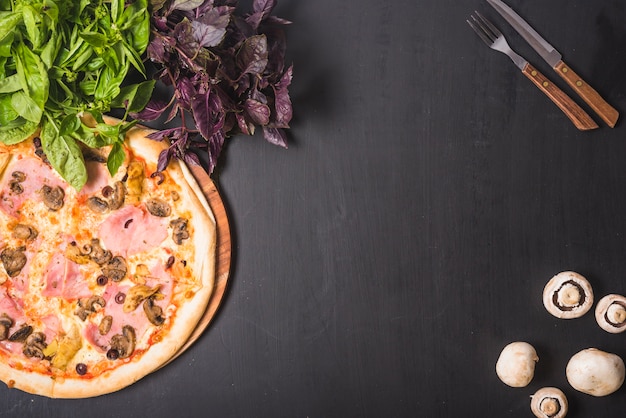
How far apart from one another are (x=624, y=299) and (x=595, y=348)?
21 centimetres

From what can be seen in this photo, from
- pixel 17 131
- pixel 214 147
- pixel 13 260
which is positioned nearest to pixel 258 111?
pixel 214 147

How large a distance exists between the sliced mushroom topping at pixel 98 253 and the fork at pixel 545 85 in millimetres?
1588

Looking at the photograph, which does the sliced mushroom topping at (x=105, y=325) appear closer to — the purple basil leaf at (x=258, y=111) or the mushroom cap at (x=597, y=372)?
the purple basil leaf at (x=258, y=111)

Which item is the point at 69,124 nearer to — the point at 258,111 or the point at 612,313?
the point at 258,111

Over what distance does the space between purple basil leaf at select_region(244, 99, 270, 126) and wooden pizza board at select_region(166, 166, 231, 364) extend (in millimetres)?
345

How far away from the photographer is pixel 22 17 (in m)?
2.04

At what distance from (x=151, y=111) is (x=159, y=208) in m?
0.35

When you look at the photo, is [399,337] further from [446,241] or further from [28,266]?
[28,266]

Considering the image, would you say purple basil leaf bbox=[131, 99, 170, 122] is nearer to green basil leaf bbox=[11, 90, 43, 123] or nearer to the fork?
green basil leaf bbox=[11, 90, 43, 123]

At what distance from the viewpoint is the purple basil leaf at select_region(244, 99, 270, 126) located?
2234 millimetres

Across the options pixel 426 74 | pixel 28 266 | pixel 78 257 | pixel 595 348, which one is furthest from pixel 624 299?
pixel 28 266

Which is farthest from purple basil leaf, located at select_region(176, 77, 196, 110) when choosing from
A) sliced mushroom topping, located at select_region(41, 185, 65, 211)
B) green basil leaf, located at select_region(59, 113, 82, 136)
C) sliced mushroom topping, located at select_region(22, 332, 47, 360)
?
sliced mushroom topping, located at select_region(22, 332, 47, 360)

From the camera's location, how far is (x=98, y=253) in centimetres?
247

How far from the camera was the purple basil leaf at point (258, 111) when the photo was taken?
7.33 feet
